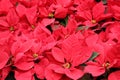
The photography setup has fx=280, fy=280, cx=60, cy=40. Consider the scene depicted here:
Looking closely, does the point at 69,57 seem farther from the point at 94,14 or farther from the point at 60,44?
the point at 94,14

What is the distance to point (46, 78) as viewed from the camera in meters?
1.04

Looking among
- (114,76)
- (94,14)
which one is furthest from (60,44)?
(94,14)

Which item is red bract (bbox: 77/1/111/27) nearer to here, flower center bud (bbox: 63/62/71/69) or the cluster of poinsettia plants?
the cluster of poinsettia plants

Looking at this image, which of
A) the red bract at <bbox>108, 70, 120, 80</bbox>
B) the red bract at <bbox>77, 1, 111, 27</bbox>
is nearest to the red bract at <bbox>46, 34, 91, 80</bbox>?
the red bract at <bbox>108, 70, 120, 80</bbox>

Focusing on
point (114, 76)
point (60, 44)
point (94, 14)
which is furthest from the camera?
point (94, 14)

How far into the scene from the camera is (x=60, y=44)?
112cm

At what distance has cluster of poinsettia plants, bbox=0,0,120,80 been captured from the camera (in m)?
1.05

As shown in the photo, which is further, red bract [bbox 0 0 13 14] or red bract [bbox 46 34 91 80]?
red bract [bbox 0 0 13 14]

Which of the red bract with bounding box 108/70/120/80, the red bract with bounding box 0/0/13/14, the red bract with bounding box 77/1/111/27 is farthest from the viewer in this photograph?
the red bract with bounding box 0/0/13/14

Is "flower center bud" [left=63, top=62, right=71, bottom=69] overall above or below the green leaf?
below

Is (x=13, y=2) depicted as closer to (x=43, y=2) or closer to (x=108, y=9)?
(x=43, y=2)

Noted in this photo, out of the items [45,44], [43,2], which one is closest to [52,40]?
[45,44]

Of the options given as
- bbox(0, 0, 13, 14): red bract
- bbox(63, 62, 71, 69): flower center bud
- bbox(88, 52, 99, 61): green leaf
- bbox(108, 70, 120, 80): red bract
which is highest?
bbox(0, 0, 13, 14): red bract

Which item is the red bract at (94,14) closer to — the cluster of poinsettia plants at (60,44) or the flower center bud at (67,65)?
the cluster of poinsettia plants at (60,44)
